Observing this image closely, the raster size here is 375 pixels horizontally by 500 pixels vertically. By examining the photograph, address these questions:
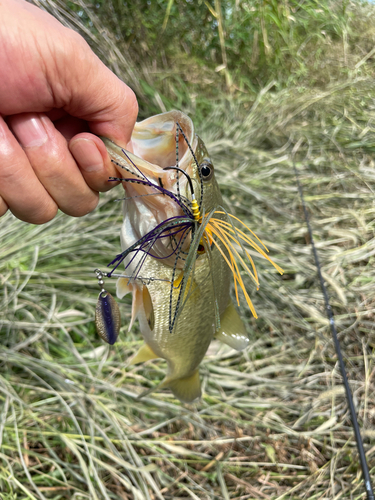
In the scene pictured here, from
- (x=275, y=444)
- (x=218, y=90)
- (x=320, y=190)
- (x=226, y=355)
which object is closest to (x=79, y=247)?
(x=226, y=355)

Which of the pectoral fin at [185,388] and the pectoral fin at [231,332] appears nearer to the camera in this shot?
the pectoral fin at [231,332]

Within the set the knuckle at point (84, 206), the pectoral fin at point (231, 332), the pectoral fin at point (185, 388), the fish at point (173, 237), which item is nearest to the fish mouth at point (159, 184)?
the fish at point (173, 237)

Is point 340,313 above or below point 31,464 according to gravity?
below

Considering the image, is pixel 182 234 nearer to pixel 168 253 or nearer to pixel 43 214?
pixel 168 253

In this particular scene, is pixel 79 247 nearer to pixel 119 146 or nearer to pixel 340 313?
pixel 119 146

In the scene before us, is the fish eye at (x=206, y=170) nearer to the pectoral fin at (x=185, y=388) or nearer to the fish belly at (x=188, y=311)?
the fish belly at (x=188, y=311)

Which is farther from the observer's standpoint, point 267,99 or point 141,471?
point 267,99

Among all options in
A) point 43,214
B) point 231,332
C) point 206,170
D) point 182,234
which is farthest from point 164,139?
point 231,332
